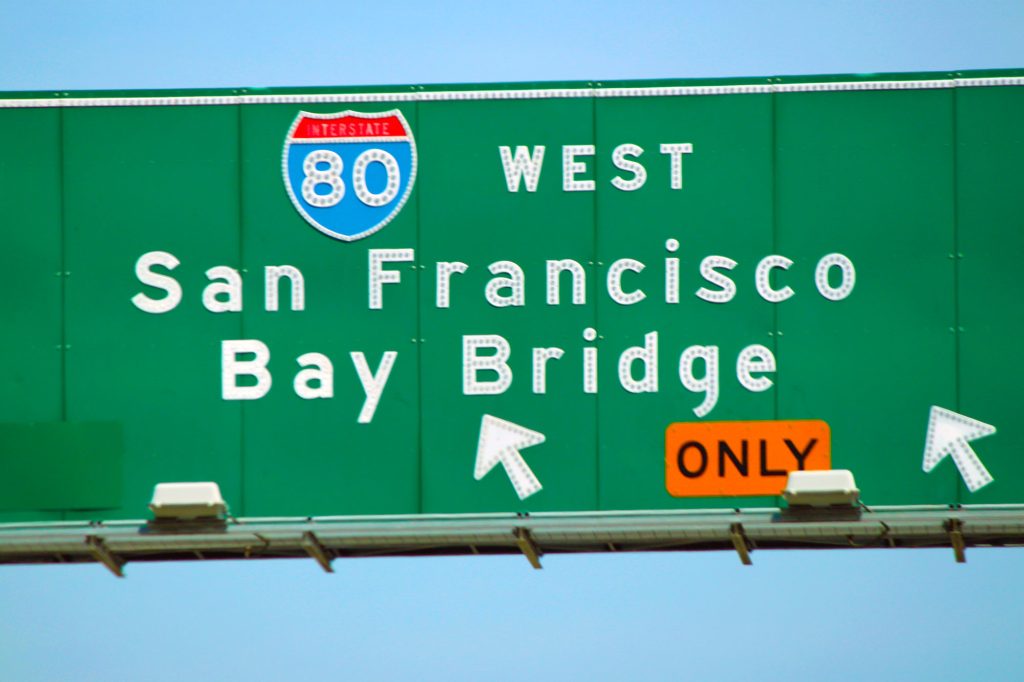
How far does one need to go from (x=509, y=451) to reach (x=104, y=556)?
3885 millimetres

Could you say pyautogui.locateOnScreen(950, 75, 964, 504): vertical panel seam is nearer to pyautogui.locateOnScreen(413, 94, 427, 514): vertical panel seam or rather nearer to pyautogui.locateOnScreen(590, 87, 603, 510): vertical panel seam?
pyautogui.locateOnScreen(590, 87, 603, 510): vertical panel seam

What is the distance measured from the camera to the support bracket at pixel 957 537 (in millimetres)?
23047

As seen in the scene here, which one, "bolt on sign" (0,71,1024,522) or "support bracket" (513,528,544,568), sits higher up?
"bolt on sign" (0,71,1024,522)

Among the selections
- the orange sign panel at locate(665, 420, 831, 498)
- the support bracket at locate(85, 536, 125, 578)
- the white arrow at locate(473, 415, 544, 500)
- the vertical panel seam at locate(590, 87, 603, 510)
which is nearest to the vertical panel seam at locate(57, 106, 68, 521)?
the support bracket at locate(85, 536, 125, 578)

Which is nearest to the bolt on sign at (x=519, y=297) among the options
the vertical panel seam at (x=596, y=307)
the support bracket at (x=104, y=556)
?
the vertical panel seam at (x=596, y=307)

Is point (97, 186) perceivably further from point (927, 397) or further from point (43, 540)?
point (927, 397)

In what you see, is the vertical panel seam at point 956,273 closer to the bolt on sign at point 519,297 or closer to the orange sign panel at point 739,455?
the bolt on sign at point 519,297

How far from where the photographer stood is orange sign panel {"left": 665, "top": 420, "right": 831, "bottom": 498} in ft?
76.4

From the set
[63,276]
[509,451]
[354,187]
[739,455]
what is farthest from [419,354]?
[63,276]

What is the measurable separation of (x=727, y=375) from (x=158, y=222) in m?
5.52

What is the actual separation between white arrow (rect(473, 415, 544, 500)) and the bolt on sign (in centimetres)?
4

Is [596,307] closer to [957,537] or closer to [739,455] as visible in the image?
[739,455]

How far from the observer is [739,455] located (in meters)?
23.3

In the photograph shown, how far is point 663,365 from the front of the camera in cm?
2341
